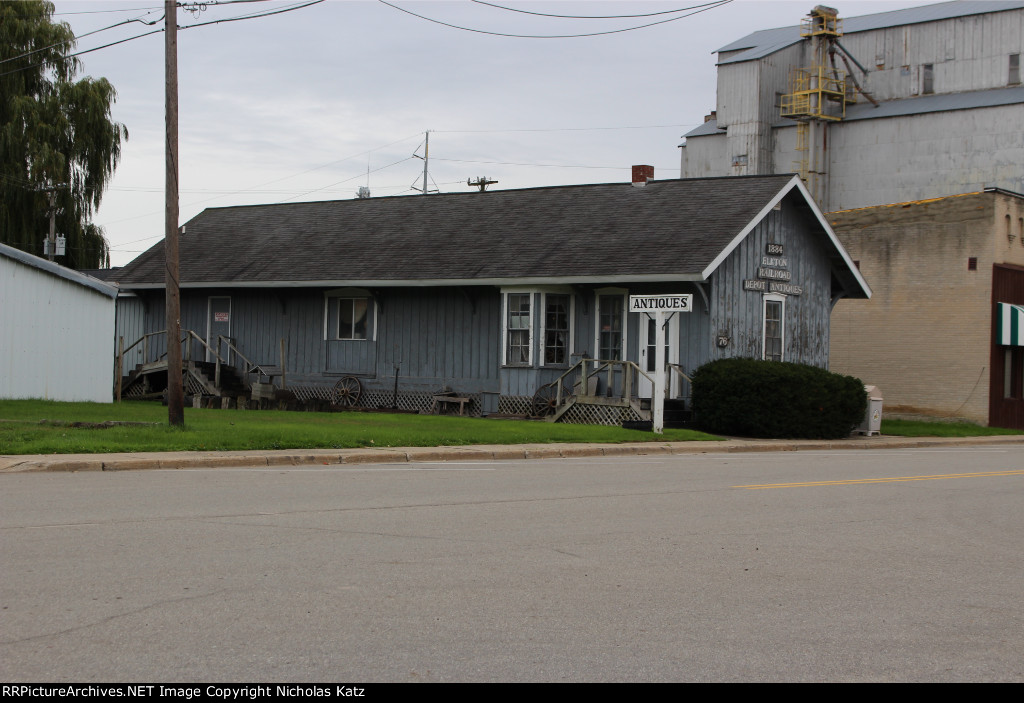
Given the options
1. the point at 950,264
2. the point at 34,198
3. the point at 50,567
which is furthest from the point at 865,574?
the point at 34,198

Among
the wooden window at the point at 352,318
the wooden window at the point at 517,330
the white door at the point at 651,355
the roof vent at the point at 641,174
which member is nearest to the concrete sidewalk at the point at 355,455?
the white door at the point at 651,355

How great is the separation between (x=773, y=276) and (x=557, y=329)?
552 cm

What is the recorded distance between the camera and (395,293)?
31.5 meters

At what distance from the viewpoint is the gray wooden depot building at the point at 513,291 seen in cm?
2769

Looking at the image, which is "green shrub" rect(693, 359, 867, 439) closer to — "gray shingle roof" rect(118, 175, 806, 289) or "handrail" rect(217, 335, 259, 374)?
"gray shingle roof" rect(118, 175, 806, 289)

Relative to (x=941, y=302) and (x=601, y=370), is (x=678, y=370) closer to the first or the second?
(x=601, y=370)

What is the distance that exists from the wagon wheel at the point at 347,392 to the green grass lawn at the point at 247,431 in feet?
15.3

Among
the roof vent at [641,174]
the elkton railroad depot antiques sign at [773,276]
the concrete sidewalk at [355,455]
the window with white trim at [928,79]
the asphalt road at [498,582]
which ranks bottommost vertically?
the concrete sidewalk at [355,455]

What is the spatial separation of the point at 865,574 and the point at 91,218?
44404 millimetres

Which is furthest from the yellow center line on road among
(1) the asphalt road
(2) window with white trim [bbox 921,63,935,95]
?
(2) window with white trim [bbox 921,63,935,95]

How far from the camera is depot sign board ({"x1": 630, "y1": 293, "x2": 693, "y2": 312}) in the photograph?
23.1 meters

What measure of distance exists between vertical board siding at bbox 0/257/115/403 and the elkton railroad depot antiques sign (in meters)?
15.3

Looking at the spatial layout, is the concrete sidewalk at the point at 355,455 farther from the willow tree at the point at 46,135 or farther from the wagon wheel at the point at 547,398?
the willow tree at the point at 46,135

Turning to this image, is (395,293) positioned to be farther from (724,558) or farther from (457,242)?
(724,558)
